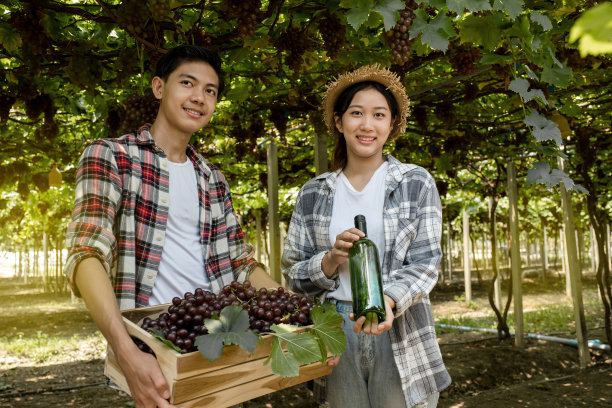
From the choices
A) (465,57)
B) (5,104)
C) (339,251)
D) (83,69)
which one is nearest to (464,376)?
(465,57)

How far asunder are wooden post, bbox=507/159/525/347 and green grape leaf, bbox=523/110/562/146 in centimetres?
545

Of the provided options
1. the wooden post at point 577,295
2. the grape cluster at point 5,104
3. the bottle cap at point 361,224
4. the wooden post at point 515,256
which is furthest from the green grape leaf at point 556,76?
the wooden post at point 515,256

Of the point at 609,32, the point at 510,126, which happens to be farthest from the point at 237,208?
the point at 609,32

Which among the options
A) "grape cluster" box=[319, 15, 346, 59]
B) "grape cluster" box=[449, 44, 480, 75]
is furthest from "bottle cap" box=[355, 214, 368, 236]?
"grape cluster" box=[449, 44, 480, 75]

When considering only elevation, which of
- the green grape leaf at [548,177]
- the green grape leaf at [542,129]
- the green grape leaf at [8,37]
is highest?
the green grape leaf at [8,37]

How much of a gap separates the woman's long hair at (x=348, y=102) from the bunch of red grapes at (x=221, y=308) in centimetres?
80

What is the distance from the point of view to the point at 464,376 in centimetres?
602

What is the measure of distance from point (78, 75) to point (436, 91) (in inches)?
125

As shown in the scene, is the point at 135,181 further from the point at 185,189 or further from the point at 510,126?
the point at 510,126

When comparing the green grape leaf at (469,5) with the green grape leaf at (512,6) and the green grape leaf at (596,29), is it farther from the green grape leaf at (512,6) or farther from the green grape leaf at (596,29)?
the green grape leaf at (596,29)

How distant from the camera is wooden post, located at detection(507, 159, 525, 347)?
7.05 meters

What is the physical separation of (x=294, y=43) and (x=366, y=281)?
1.88 metres

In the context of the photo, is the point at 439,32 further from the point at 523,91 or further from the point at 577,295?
the point at 577,295

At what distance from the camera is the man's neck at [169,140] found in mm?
1926
